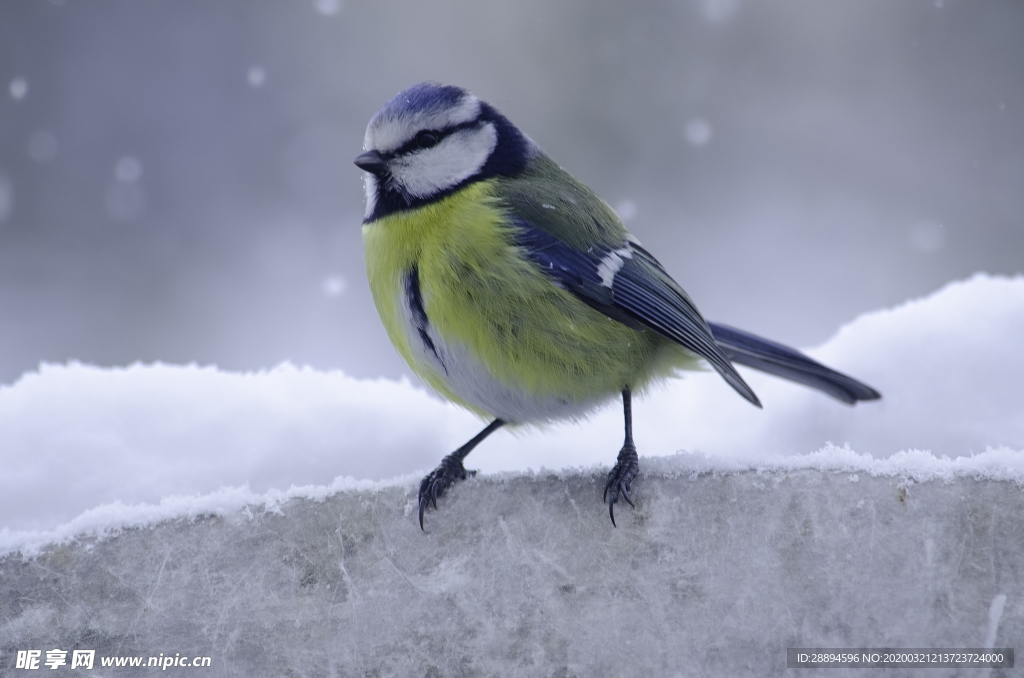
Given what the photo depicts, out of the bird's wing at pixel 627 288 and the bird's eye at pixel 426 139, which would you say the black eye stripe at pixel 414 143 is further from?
the bird's wing at pixel 627 288

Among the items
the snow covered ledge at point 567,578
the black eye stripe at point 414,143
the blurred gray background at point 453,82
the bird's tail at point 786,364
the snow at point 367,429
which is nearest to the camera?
the snow covered ledge at point 567,578

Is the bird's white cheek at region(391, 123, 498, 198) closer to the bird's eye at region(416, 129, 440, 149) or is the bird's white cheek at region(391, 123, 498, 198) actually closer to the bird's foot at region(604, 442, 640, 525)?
the bird's eye at region(416, 129, 440, 149)

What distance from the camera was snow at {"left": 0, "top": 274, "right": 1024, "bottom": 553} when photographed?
1.51 metres

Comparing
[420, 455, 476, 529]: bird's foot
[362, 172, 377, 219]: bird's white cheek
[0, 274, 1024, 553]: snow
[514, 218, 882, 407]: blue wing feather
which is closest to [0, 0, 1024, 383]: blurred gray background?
[0, 274, 1024, 553]: snow

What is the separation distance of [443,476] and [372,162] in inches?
23.5

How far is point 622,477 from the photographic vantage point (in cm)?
139

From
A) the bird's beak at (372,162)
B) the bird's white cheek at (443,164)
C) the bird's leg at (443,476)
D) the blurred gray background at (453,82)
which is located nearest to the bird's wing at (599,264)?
the bird's white cheek at (443,164)

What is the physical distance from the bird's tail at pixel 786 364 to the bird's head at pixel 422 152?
61 cm

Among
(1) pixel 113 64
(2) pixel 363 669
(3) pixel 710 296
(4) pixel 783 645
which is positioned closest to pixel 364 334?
(3) pixel 710 296

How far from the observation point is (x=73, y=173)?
3.37 meters

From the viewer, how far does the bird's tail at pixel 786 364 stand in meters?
1.75

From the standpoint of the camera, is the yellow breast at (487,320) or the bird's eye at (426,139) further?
the bird's eye at (426,139)

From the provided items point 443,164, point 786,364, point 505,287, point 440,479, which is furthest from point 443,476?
point 786,364

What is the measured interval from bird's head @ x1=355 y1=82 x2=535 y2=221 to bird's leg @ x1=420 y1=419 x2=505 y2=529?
0.47 meters
